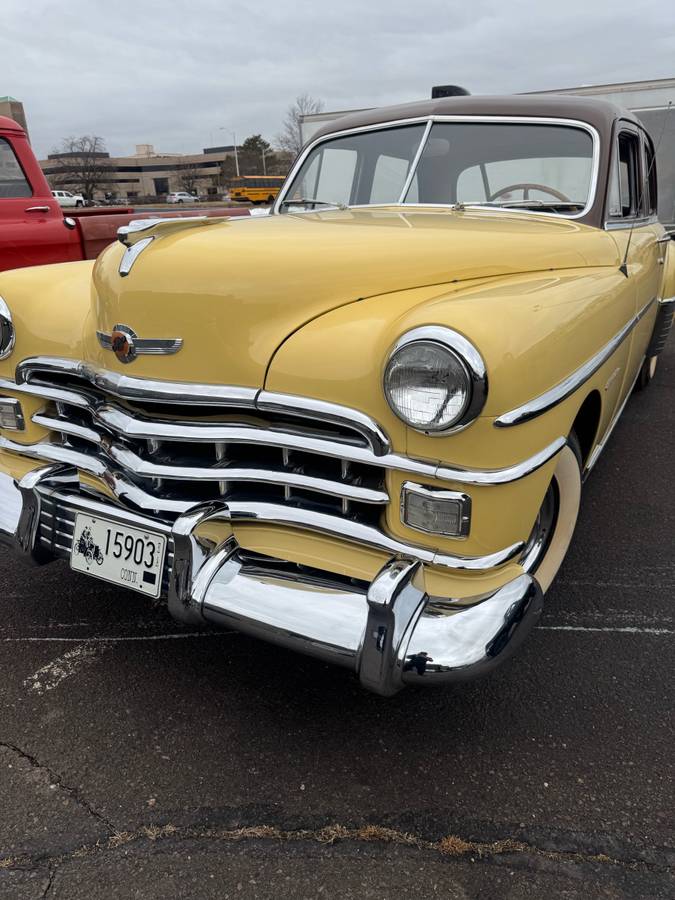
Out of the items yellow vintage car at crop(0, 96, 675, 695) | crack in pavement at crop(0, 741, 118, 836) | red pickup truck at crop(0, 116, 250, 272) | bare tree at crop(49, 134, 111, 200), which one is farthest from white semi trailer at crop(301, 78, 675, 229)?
bare tree at crop(49, 134, 111, 200)

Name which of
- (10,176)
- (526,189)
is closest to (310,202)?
(526,189)

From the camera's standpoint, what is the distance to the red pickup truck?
16.3 feet

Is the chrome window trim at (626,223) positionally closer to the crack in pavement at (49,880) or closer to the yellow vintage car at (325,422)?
the yellow vintage car at (325,422)

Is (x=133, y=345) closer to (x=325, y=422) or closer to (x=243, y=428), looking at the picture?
(x=243, y=428)

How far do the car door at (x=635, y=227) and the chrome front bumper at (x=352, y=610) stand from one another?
65.2 inches

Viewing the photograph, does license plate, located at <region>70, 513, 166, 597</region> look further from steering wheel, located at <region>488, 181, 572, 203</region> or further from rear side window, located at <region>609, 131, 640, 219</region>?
rear side window, located at <region>609, 131, 640, 219</region>

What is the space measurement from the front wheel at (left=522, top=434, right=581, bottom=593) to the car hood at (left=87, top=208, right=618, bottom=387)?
63 cm

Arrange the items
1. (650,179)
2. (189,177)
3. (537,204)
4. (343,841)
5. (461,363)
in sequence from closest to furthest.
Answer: (461,363) < (343,841) < (537,204) < (650,179) < (189,177)

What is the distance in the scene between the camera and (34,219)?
5160mm

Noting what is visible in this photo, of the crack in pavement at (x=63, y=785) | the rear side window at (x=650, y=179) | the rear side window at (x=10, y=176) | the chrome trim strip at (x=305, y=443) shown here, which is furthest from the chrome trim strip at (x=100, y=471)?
the rear side window at (x=10, y=176)

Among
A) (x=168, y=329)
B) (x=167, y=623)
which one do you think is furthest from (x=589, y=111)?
(x=167, y=623)

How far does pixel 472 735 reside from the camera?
197 cm

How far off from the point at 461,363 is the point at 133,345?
97cm

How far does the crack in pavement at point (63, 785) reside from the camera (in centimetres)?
172
